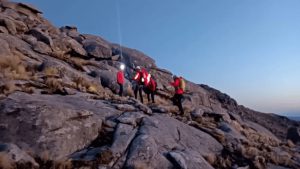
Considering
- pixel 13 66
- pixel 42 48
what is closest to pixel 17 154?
pixel 13 66

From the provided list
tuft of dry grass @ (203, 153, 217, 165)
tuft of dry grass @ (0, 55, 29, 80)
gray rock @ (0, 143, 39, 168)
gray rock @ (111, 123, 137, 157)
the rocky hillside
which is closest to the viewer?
gray rock @ (0, 143, 39, 168)

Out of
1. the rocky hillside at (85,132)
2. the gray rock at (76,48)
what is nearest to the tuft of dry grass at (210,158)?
the rocky hillside at (85,132)

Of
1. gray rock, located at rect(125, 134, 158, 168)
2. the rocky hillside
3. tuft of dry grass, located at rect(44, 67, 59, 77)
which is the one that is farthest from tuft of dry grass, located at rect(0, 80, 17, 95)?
gray rock, located at rect(125, 134, 158, 168)

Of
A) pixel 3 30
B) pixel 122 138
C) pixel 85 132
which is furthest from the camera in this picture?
pixel 3 30

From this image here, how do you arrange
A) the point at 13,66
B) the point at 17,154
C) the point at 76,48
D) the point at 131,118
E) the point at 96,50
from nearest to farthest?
the point at 17,154 → the point at 131,118 → the point at 13,66 → the point at 76,48 → the point at 96,50

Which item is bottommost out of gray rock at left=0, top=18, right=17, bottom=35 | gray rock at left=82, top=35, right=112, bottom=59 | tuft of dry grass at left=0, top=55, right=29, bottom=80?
tuft of dry grass at left=0, top=55, right=29, bottom=80

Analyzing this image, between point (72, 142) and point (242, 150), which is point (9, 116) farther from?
point (242, 150)

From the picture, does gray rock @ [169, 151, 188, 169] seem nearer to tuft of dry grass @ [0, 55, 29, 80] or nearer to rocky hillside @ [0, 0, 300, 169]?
rocky hillside @ [0, 0, 300, 169]

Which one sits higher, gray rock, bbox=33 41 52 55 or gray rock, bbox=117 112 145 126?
gray rock, bbox=33 41 52 55

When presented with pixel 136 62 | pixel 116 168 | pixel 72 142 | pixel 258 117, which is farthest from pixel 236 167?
pixel 258 117

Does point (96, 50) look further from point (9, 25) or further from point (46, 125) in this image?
point (46, 125)

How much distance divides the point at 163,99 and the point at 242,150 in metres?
16.2

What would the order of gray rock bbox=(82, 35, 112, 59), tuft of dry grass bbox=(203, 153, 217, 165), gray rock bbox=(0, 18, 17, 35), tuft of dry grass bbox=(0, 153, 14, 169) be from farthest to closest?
gray rock bbox=(82, 35, 112, 59)
gray rock bbox=(0, 18, 17, 35)
tuft of dry grass bbox=(203, 153, 217, 165)
tuft of dry grass bbox=(0, 153, 14, 169)

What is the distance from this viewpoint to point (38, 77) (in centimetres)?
2022
